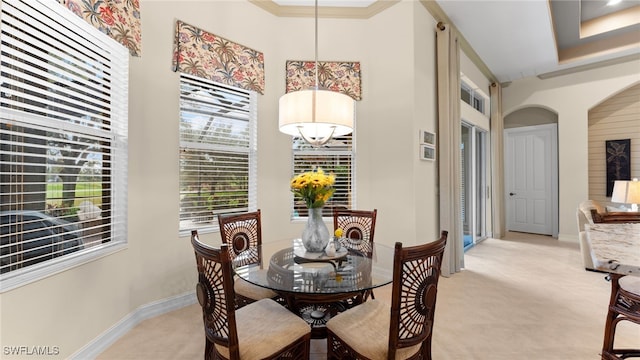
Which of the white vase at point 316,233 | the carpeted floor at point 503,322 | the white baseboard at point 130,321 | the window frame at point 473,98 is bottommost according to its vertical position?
the carpeted floor at point 503,322

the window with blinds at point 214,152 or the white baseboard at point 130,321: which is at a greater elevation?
the window with blinds at point 214,152

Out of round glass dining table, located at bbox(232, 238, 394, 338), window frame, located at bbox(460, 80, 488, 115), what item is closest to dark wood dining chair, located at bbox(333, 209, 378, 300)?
round glass dining table, located at bbox(232, 238, 394, 338)

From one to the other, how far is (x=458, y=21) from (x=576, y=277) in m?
3.63

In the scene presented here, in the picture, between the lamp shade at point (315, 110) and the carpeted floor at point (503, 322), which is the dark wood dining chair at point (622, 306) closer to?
the carpeted floor at point (503, 322)

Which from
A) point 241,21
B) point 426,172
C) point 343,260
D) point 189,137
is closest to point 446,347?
point 343,260

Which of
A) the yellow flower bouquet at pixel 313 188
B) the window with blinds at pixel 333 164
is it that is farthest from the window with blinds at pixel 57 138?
the window with blinds at pixel 333 164

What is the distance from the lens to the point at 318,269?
1755mm

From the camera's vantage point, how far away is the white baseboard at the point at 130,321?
6.16 feet

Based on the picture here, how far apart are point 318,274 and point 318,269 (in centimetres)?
7

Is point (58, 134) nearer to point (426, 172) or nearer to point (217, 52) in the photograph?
point (217, 52)

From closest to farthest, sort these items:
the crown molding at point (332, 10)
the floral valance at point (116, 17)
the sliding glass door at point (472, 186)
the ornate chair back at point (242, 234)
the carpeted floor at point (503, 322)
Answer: the floral valance at point (116, 17) < the carpeted floor at point (503, 322) < the ornate chair back at point (242, 234) < the crown molding at point (332, 10) < the sliding glass door at point (472, 186)

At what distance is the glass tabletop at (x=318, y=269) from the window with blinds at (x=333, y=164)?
1.18m

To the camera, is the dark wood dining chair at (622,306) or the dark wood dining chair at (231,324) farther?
the dark wood dining chair at (622,306)

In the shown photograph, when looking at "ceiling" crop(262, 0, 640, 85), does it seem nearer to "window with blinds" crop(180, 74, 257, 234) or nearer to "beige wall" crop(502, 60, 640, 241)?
"beige wall" crop(502, 60, 640, 241)
